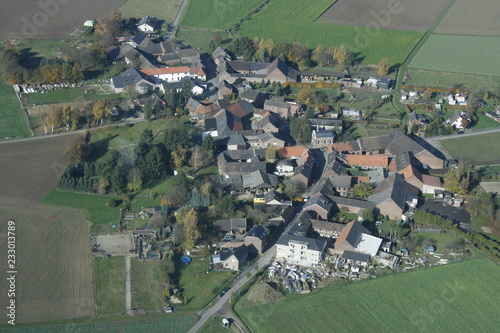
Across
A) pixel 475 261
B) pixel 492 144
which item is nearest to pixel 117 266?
pixel 475 261

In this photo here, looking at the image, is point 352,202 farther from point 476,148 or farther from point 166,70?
point 166,70

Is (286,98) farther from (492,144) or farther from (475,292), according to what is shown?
(475,292)

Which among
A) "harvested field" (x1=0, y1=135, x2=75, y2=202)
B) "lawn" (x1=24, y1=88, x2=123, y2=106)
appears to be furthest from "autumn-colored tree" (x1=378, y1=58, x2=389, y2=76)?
"harvested field" (x1=0, y1=135, x2=75, y2=202)

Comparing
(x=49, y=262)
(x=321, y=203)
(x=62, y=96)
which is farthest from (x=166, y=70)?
(x=49, y=262)

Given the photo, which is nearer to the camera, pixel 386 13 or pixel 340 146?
pixel 340 146

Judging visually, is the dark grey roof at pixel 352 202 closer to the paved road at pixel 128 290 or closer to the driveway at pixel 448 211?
the driveway at pixel 448 211
